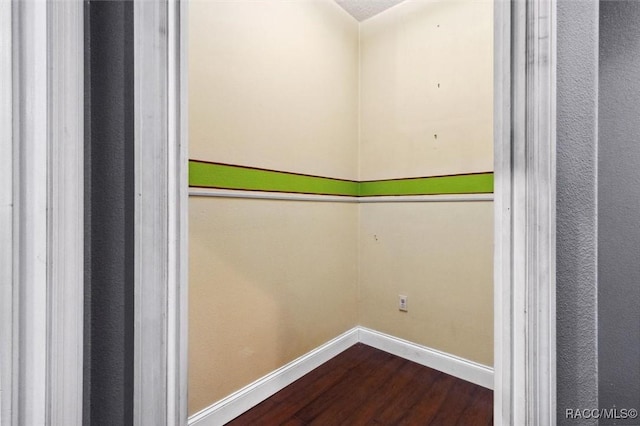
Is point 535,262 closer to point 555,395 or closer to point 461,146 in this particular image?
point 555,395

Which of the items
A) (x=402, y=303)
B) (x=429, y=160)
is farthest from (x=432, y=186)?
(x=402, y=303)

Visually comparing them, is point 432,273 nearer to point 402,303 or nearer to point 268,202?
point 402,303

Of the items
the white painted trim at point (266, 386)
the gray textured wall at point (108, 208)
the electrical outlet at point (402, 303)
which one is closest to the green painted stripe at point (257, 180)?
the gray textured wall at point (108, 208)

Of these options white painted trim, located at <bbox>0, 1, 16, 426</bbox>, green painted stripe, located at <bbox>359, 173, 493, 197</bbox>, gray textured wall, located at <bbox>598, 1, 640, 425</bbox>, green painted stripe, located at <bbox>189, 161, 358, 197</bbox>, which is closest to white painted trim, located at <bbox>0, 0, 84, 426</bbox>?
white painted trim, located at <bbox>0, 1, 16, 426</bbox>

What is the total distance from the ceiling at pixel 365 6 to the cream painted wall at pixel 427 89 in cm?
4

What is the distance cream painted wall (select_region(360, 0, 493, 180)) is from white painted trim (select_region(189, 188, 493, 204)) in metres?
0.16

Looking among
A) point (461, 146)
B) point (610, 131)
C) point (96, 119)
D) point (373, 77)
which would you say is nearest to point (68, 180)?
point (96, 119)

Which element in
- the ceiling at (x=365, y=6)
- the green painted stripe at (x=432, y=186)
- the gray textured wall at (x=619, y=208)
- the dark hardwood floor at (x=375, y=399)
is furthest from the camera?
the ceiling at (x=365, y=6)

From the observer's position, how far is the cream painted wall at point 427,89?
1.95m

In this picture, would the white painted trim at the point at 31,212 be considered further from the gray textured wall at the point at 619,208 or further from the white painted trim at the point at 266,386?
the gray textured wall at the point at 619,208

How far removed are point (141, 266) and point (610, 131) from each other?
1.28 metres

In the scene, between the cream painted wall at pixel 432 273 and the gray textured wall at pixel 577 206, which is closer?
the gray textured wall at pixel 577 206

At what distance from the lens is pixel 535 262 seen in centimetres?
61

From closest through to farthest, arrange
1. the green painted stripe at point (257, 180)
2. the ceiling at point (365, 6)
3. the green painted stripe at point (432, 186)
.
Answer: the green painted stripe at point (257, 180), the green painted stripe at point (432, 186), the ceiling at point (365, 6)
